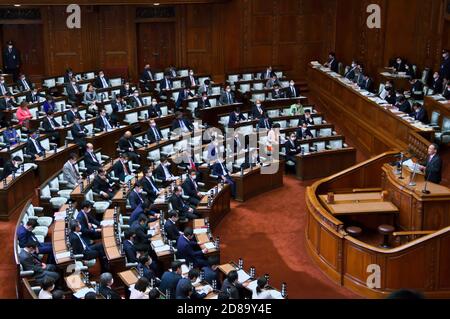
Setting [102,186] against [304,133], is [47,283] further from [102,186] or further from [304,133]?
[304,133]

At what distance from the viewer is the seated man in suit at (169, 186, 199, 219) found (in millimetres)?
12047

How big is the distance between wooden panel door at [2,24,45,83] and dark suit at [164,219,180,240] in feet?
43.6

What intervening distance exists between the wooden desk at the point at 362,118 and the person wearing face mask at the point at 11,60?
969 cm

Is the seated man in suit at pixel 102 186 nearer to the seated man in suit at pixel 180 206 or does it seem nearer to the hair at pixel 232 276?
the seated man in suit at pixel 180 206

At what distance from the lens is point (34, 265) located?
9.31m

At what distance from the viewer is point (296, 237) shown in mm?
12562

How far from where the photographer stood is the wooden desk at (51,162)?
45.4 feet

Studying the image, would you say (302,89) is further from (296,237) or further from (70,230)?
(70,230)

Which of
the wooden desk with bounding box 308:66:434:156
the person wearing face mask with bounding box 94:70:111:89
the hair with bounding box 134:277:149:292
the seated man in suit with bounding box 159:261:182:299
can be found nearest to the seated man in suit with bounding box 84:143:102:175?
the seated man in suit with bounding box 159:261:182:299

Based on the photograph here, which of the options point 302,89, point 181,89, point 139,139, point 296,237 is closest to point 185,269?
point 296,237

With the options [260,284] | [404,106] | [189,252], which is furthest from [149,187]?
[404,106]

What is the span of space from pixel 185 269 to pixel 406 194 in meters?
4.40

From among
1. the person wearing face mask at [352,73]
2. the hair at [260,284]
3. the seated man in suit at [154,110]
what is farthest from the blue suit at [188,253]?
the person wearing face mask at [352,73]

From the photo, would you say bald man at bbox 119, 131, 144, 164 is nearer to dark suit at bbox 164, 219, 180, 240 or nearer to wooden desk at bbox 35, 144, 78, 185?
wooden desk at bbox 35, 144, 78, 185
